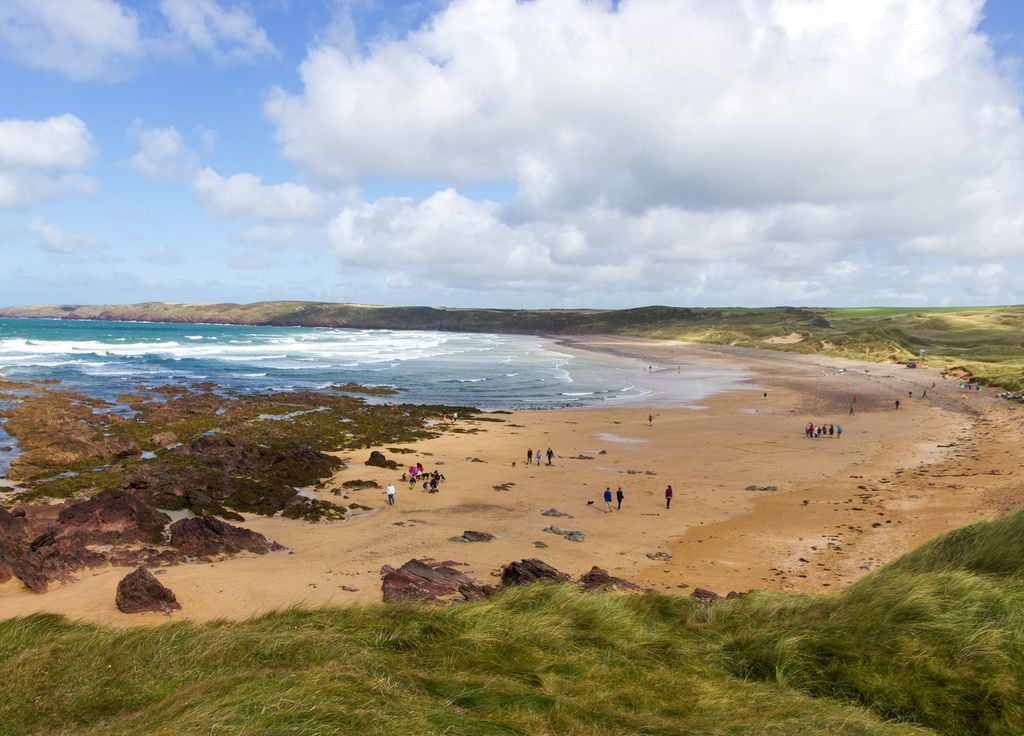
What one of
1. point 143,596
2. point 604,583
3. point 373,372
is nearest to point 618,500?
point 604,583

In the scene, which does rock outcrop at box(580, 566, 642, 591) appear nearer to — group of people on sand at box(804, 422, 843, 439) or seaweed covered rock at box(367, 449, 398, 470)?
seaweed covered rock at box(367, 449, 398, 470)

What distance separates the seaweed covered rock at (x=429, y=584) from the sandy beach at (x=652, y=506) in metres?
0.75

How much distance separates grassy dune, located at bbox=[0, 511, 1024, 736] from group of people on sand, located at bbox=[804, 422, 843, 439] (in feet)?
96.7

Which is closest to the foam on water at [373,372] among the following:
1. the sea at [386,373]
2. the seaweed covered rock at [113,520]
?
the sea at [386,373]

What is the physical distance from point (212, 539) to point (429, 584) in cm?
801

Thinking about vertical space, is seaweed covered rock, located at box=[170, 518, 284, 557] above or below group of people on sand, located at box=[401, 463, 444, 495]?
above

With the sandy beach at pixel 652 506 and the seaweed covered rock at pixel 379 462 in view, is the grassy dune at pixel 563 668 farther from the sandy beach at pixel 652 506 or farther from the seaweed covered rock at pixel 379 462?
the seaweed covered rock at pixel 379 462

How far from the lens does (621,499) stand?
23000 millimetres

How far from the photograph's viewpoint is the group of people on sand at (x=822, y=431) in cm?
3641

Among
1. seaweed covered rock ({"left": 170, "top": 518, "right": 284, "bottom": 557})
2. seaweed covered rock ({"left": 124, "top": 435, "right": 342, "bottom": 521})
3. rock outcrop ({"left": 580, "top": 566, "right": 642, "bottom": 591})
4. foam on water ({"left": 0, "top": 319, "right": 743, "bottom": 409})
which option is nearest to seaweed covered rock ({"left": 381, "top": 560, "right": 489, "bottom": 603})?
rock outcrop ({"left": 580, "top": 566, "right": 642, "bottom": 591})

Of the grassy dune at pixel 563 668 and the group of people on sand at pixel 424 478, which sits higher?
the grassy dune at pixel 563 668

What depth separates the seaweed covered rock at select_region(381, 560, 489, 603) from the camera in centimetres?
1300

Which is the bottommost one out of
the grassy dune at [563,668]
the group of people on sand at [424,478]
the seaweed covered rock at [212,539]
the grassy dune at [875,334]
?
the group of people on sand at [424,478]

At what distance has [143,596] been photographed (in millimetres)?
12883
